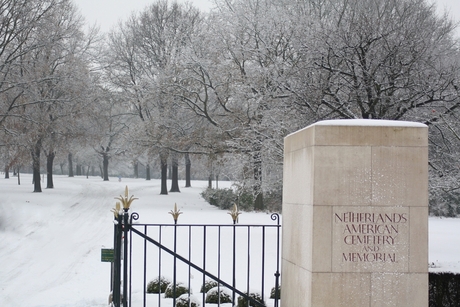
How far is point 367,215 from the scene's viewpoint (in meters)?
5.48

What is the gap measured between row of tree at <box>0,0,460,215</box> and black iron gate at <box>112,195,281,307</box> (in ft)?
13.1

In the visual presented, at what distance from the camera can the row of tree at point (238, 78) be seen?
15.3m

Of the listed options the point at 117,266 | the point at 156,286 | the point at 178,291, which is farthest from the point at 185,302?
the point at 117,266

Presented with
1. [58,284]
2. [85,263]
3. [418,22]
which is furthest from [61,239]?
[418,22]

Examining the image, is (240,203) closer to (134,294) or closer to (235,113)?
(235,113)

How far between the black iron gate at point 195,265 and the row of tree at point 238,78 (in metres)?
3.98

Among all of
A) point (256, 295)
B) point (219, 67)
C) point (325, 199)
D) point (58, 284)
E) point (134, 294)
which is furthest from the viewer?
point (219, 67)

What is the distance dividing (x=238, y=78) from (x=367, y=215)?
68.9ft

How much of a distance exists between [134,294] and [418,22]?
1182 centimetres

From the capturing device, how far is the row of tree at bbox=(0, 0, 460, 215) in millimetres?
15273

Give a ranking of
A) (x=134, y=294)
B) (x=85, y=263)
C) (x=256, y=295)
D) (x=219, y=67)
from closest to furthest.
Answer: (x=256, y=295) → (x=134, y=294) → (x=85, y=263) → (x=219, y=67)

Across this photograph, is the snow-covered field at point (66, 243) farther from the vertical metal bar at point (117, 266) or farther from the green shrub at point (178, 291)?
the vertical metal bar at point (117, 266)

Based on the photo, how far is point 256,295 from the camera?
8055 millimetres

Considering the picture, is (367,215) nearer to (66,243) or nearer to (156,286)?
(156,286)
